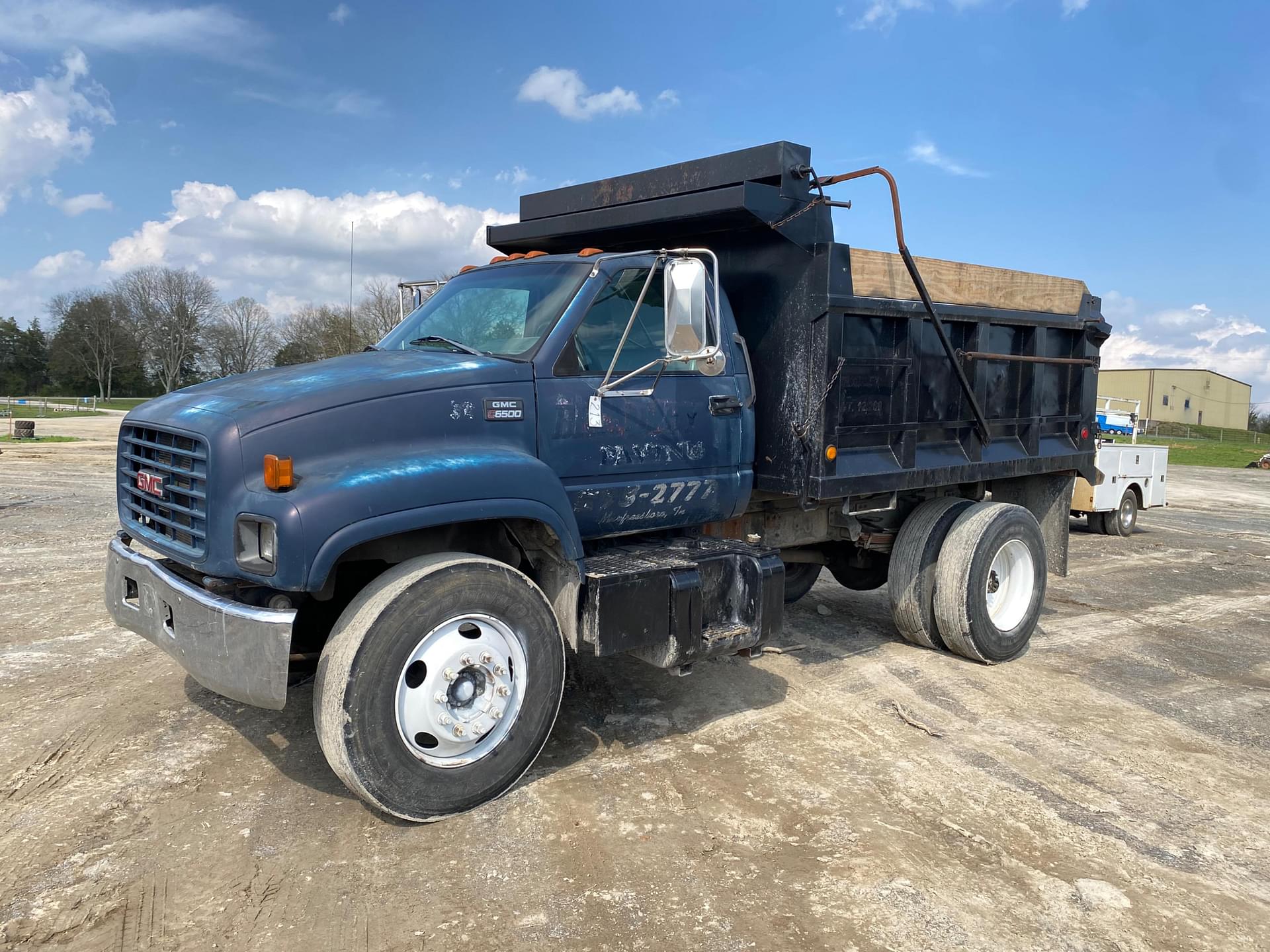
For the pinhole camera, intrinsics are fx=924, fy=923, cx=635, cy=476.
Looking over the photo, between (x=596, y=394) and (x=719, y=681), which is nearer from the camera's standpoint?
(x=596, y=394)

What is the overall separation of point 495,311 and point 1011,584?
446 cm

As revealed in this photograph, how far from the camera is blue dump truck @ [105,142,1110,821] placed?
12.1 feet

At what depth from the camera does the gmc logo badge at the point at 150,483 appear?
407 cm

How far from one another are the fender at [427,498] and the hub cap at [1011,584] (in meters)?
3.89

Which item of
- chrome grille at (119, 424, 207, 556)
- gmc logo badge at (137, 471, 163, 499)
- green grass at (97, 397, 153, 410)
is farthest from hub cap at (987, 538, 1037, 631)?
green grass at (97, 397, 153, 410)

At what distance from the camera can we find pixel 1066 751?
193 inches

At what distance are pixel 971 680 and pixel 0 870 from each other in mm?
5333

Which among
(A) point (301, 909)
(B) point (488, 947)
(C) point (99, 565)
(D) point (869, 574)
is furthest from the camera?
(C) point (99, 565)

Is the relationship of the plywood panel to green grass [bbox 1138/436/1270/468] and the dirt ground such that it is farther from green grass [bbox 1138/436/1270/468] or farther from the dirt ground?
green grass [bbox 1138/436/1270/468]

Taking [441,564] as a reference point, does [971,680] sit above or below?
below

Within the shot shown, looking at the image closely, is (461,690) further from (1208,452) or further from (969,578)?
(1208,452)

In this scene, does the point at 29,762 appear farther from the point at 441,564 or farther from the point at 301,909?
the point at 441,564

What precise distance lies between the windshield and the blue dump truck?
0.08ft

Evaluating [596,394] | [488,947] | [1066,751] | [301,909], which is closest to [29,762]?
[301,909]
